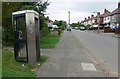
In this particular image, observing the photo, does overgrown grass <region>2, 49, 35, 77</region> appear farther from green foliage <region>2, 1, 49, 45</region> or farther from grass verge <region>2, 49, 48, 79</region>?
green foliage <region>2, 1, 49, 45</region>

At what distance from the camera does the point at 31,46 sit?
11836mm

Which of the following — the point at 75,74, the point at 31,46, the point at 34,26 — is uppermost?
the point at 34,26

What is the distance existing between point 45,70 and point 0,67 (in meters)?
1.53

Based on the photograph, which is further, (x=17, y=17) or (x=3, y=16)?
(x=3, y=16)

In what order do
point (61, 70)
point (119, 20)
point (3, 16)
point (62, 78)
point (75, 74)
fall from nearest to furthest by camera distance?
point (62, 78)
point (75, 74)
point (61, 70)
point (3, 16)
point (119, 20)

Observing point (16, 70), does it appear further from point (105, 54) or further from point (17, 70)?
point (105, 54)

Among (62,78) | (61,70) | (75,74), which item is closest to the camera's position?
(62,78)

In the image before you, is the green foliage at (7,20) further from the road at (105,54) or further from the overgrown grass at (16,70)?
the overgrown grass at (16,70)

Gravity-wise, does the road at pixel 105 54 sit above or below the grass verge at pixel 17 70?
below

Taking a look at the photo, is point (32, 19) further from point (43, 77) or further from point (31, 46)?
point (43, 77)

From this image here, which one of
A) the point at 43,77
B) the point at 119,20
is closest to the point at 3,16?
the point at 43,77

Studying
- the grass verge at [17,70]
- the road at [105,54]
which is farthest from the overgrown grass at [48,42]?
the grass verge at [17,70]

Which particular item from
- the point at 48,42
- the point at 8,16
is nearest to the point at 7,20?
the point at 8,16

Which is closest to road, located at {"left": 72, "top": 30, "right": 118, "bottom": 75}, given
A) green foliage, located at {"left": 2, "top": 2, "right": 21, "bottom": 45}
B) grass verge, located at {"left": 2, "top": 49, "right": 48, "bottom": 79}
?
grass verge, located at {"left": 2, "top": 49, "right": 48, "bottom": 79}
